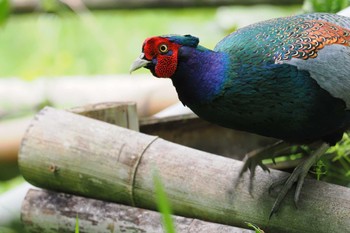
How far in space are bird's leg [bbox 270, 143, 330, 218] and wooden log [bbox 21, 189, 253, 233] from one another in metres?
0.18

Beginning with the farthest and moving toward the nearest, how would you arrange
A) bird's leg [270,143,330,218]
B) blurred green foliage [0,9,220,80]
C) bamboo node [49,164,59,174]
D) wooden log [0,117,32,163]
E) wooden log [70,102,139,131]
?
blurred green foliage [0,9,220,80]
wooden log [0,117,32,163]
wooden log [70,102,139,131]
bamboo node [49,164,59,174]
bird's leg [270,143,330,218]

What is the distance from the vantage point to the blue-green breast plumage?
2176mm

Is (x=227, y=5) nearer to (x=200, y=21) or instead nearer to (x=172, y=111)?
(x=200, y=21)

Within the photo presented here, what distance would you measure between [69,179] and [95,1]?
2.34 m

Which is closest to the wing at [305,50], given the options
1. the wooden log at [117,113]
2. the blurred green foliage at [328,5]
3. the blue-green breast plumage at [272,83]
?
the blue-green breast plumage at [272,83]

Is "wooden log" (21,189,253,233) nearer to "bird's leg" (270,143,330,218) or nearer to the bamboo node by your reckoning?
the bamboo node

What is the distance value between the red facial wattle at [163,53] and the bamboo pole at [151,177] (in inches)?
12.6

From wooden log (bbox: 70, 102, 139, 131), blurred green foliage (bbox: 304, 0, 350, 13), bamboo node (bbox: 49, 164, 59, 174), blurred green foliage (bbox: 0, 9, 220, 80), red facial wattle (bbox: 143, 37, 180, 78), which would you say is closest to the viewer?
red facial wattle (bbox: 143, 37, 180, 78)

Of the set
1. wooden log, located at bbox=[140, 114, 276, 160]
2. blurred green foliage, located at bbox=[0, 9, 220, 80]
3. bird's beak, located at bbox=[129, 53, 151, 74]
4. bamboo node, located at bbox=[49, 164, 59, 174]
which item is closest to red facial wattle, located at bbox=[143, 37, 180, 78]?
bird's beak, located at bbox=[129, 53, 151, 74]

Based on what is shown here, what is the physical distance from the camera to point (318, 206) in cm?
223

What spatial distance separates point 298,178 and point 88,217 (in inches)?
23.7

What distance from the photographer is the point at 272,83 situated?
7.13 feet

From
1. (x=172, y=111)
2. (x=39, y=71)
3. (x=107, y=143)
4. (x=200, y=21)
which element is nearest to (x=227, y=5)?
(x=200, y=21)

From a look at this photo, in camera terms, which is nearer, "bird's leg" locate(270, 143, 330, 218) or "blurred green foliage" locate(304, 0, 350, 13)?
"bird's leg" locate(270, 143, 330, 218)
